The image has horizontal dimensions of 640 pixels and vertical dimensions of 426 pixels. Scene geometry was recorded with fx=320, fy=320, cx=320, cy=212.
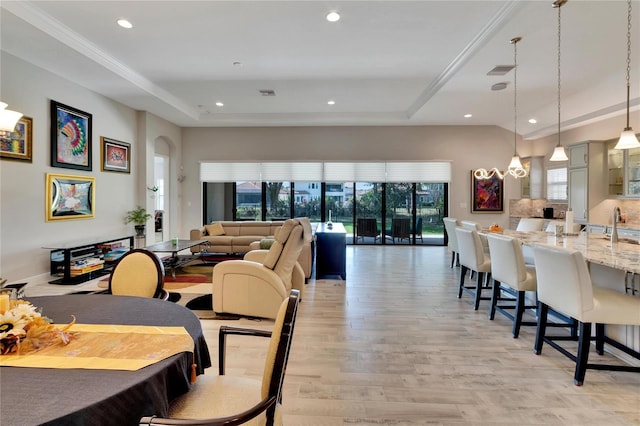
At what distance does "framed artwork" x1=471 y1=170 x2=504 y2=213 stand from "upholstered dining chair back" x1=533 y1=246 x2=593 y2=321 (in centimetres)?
656

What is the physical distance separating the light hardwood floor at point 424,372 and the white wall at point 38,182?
139 inches

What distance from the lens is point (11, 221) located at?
4551 millimetres

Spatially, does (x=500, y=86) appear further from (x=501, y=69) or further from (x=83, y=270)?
(x=83, y=270)

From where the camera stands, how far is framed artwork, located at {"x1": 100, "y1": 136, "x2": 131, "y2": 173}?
6289mm

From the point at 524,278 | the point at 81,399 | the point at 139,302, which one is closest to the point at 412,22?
the point at 524,278

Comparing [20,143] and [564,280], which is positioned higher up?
[20,143]

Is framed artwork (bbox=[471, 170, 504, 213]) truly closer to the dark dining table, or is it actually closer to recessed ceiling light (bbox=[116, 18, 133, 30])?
recessed ceiling light (bbox=[116, 18, 133, 30])

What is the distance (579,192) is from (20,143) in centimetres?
984

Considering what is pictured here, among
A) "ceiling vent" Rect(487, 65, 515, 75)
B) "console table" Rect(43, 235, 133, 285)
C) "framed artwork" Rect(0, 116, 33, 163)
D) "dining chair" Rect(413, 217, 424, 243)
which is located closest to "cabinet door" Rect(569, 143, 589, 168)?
"ceiling vent" Rect(487, 65, 515, 75)

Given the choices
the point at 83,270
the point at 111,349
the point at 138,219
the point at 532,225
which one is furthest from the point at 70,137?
the point at 532,225

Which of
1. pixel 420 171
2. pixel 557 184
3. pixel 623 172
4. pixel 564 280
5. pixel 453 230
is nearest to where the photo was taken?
pixel 564 280

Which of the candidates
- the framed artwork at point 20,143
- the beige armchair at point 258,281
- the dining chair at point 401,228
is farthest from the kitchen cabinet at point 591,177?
the framed artwork at point 20,143

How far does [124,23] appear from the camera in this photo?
13.0 feet

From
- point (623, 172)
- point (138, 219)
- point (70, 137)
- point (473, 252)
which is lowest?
point (473, 252)
